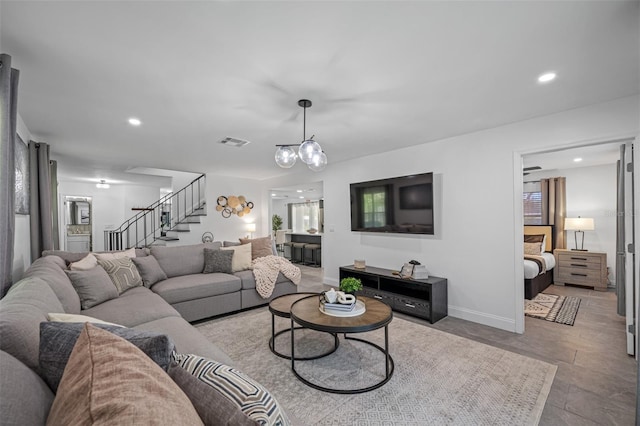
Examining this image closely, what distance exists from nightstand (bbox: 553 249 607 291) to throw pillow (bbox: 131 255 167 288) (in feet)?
23.1

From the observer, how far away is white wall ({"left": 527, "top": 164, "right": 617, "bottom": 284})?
5246 mm

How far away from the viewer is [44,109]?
110 inches

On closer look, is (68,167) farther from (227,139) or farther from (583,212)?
(583,212)

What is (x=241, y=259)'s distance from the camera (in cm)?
426

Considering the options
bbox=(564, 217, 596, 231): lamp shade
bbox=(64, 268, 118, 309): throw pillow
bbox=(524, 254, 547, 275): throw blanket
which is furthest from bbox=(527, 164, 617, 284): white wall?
bbox=(64, 268, 118, 309): throw pillow

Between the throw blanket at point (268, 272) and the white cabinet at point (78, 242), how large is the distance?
6884mm

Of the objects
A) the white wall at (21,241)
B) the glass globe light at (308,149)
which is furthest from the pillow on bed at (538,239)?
the white wall at (21,241)

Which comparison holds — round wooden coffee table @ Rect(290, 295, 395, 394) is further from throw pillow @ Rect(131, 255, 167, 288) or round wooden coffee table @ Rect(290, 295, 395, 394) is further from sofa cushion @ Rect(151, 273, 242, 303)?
→ throw pillow @ Rect(131, 255, 167, 288)

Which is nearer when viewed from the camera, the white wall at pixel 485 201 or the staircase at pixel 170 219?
the white wall at pixel 485 201

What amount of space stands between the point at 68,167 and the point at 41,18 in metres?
5.63

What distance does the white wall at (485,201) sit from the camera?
9.46ft

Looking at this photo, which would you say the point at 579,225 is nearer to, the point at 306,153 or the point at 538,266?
the point at 538,266

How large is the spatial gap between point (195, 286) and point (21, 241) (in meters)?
1.89

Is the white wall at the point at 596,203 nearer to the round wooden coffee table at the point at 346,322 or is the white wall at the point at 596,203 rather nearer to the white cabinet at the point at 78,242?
the round wooden coffee table at the point at 346,322
